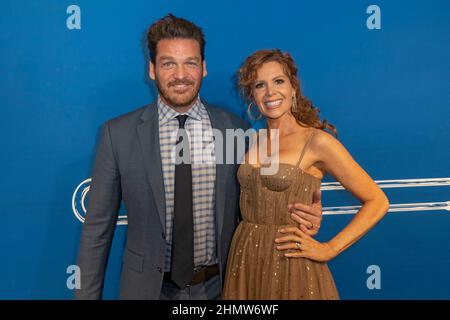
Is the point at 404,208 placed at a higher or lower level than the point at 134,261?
higher

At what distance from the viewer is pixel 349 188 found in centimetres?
187

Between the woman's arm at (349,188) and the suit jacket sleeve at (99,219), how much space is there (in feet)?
2.31

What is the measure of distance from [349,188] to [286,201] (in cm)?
25

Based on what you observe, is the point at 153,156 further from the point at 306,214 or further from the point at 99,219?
the point at 306,214

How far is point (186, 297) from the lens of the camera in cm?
197

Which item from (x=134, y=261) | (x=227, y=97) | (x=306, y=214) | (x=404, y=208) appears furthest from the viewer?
(x=404, y=208)

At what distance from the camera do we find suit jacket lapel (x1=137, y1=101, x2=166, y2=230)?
73.9 inches

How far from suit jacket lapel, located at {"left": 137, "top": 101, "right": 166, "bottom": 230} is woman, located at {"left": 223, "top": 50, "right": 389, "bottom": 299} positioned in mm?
324

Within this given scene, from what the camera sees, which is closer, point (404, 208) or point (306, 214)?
point (306, 214)

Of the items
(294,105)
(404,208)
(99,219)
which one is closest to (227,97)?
(294,105)

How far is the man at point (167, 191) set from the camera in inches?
74.5

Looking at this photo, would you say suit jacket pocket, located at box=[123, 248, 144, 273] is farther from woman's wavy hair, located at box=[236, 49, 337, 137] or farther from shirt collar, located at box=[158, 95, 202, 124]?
woman's wavy hair, located at box=[236, 49, 337, 137]
